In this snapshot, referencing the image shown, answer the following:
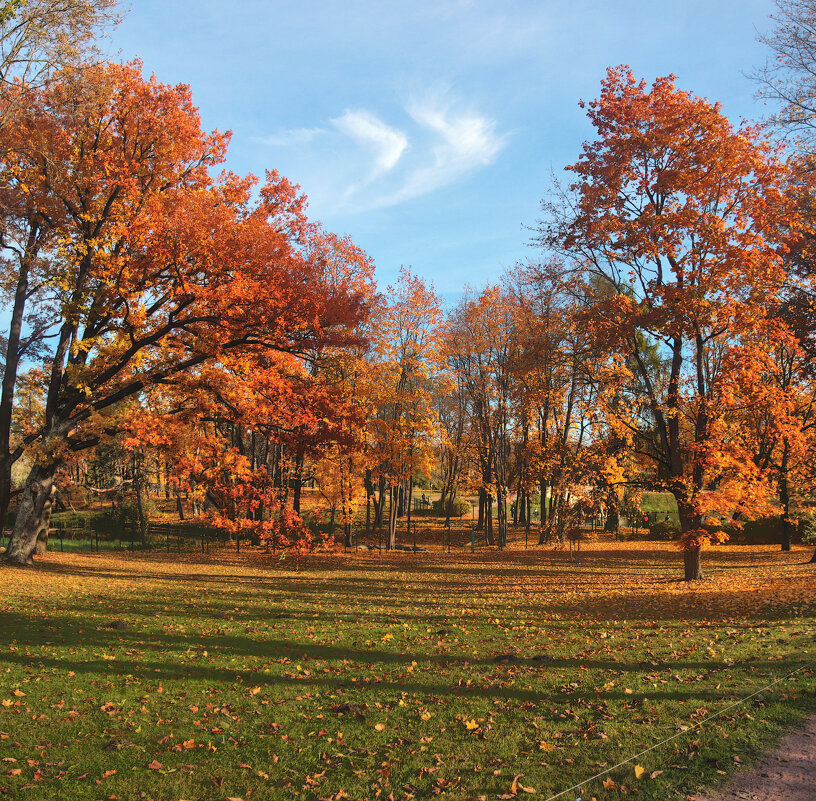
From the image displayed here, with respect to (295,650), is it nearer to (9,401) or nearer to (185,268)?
(185,268)

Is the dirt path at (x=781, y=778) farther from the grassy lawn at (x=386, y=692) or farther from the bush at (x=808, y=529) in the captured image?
the bush at (x=808, y=529)

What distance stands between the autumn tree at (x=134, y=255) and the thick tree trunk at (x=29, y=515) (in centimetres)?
3

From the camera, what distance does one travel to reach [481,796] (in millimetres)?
4035

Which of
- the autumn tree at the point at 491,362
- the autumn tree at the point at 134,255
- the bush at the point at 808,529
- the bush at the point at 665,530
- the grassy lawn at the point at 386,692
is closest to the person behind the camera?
the grassy lawn at the point at 386,692

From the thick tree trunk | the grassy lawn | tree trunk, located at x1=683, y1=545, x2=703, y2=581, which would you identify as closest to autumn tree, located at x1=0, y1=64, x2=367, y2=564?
the thick tree trunk

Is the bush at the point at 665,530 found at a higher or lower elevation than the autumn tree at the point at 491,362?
lower

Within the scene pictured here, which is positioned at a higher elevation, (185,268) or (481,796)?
(185,268)

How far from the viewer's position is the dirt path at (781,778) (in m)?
4.02

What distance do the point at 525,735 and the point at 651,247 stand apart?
1479 cm

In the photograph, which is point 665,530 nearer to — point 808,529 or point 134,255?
point 808,529

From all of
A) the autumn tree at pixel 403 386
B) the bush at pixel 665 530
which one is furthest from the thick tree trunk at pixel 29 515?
the bush at pixel 665 530

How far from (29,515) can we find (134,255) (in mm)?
8446

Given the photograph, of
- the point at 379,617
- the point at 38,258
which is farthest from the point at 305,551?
the point at 38,258

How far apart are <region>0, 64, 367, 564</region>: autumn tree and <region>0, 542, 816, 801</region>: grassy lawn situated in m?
6.11
